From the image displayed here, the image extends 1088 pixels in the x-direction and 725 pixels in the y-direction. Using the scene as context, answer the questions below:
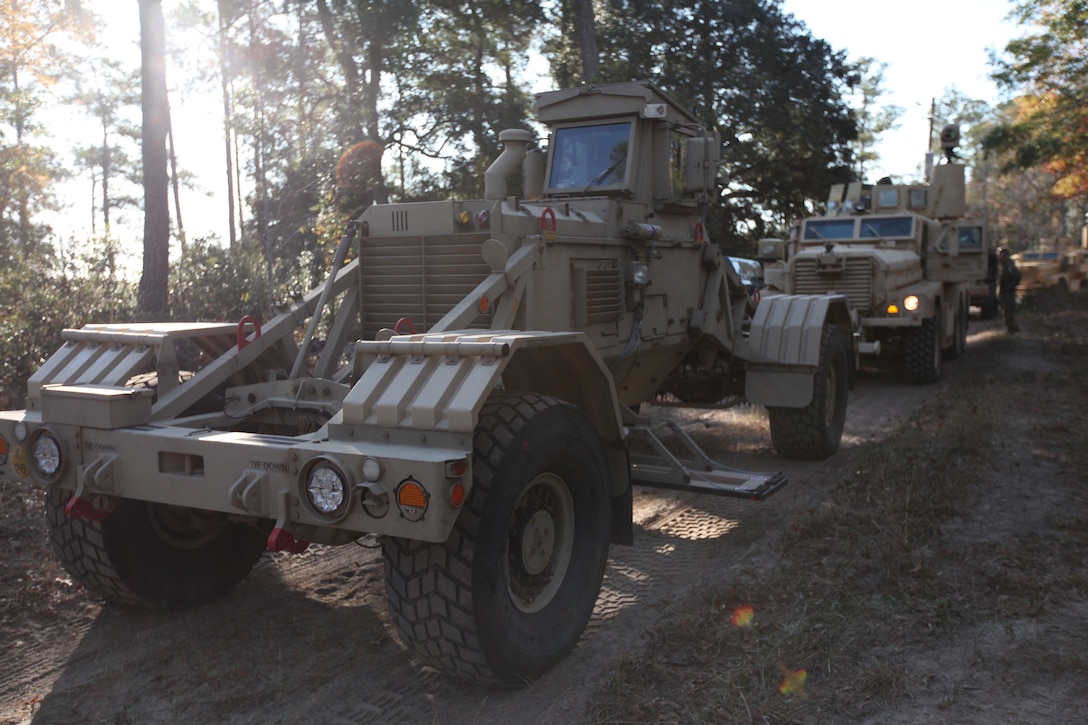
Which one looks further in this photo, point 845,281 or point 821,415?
point 845,281

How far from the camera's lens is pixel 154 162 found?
34.9 ft

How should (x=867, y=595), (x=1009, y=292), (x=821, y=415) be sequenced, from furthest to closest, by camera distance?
(x=1009, y=292)
(x=821, y=415)
(x=867, y=595)

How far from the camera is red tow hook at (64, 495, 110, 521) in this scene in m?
3.79

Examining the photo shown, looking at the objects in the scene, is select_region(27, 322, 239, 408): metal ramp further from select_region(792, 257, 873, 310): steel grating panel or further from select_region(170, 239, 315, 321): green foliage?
select_region(792, 257, 873, 310): steel grating panel

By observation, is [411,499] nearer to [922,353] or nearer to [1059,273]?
[922,353]

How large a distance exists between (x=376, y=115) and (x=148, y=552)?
14040 millimetres

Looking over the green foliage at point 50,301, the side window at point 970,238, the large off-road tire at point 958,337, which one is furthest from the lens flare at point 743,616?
the side window at point 970,238

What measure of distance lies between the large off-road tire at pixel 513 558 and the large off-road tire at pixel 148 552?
1.28 metres

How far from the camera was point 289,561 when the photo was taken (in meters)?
5.38

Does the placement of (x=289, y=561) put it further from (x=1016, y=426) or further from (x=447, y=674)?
(x=1016, y=426)

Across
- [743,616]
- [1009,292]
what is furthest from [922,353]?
[743,616]

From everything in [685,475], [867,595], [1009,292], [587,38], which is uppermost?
[587,38]

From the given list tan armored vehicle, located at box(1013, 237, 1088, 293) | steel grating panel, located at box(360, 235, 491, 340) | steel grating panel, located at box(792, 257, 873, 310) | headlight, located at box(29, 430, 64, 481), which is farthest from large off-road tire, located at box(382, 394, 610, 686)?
tan armored vehicle, located at box(1013, 237, 1088, 293)

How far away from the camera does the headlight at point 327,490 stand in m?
3.29
